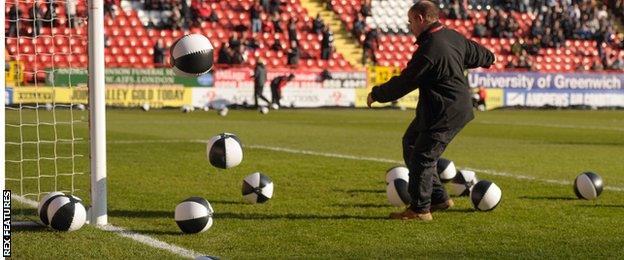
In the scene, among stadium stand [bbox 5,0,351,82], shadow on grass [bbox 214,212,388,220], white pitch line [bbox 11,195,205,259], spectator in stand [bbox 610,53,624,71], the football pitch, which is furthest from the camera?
spectator in stand [bbox 610,53,624,71]

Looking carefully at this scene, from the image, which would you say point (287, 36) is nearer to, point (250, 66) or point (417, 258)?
point (250, 66)

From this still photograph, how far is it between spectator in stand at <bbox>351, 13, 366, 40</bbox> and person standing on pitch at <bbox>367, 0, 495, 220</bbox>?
1408 inches

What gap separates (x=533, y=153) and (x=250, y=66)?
2349cm

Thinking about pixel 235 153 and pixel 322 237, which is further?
pixel 235 153

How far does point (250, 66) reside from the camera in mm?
39938

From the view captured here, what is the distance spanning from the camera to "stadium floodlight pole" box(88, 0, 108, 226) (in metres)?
8.48

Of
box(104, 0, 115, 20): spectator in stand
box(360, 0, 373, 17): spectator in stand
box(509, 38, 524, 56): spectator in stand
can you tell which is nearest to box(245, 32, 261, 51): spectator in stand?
box(104, 0, 115, 20): spectator in stand

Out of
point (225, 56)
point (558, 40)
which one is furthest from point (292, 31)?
point (558, 40)

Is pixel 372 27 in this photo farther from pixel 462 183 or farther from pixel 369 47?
pixel 462 183

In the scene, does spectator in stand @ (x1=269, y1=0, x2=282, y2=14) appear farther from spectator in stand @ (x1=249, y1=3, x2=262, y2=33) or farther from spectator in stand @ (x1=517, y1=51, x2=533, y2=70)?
spectator in stand @ (x1=517, y1=51, x2=533, y2=70)

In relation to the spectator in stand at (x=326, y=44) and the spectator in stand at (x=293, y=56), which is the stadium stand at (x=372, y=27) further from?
the spectator in stand at (x=326, y=44)

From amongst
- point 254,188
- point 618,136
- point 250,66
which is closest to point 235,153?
point 254,188

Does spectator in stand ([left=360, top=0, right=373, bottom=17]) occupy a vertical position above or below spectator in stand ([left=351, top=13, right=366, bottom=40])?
above

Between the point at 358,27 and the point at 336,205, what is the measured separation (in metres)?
35.0
